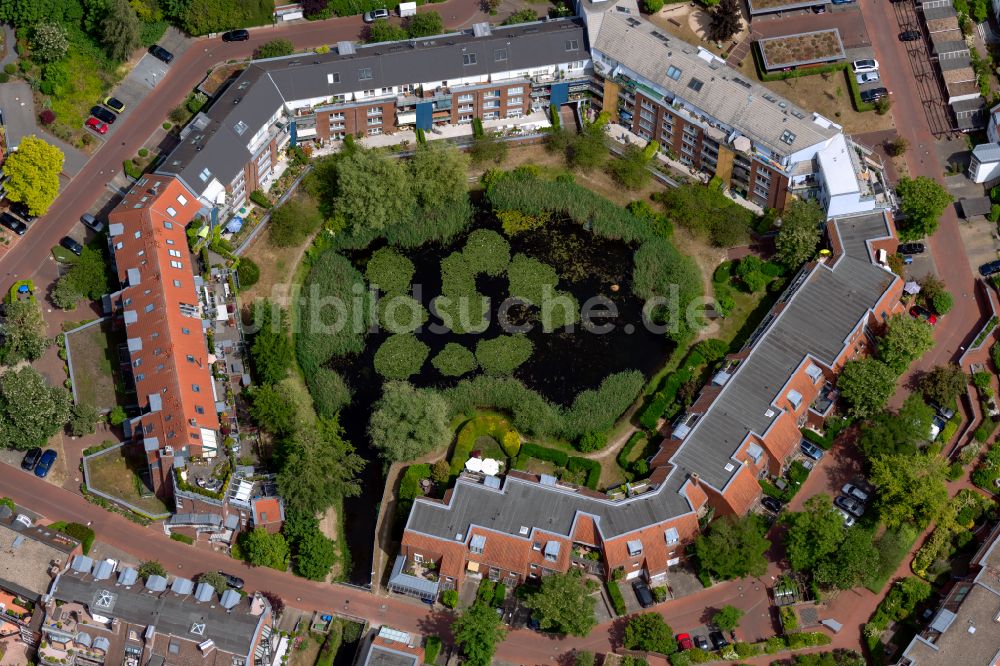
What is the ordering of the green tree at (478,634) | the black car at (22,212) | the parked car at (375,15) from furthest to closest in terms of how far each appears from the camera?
the parked car at (375,15), the black car at (22,212), the green tree at (478,634)

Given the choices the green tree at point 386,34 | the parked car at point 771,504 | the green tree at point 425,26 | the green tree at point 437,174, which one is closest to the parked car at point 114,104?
the green tree at point 386,34

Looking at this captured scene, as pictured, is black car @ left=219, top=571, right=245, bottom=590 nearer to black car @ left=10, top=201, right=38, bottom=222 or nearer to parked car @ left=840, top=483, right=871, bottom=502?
black car @ left=10, top=201, right=38, bottom=222

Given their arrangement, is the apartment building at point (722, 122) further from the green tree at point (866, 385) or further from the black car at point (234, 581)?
the black car at point (234, 581)

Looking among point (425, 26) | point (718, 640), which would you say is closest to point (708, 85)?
point (425, 26)

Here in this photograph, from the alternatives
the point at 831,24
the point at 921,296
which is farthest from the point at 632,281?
the point at 831,24

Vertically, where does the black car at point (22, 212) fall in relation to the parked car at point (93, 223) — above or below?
above

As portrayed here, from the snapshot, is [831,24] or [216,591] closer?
[216,591]

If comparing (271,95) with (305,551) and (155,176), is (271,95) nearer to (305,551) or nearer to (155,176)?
(155,176)

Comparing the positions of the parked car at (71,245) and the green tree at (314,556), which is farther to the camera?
the parked car at (71,245)
